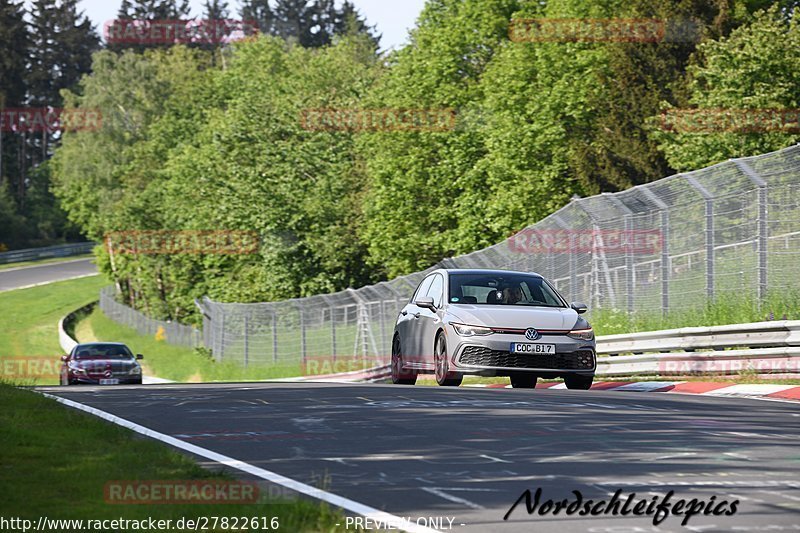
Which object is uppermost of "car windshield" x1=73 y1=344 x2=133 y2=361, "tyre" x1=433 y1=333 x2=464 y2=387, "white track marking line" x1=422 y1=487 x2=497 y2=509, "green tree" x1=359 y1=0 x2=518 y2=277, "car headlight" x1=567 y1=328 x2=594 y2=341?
"green tree" x1=359 y1=0 x2=518 y2=277

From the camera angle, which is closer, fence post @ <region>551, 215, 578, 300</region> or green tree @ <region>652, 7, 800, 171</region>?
fence post @ <region>551, 215, 578, 300</region>

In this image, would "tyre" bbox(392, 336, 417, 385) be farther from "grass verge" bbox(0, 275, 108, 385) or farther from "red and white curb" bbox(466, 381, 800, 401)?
"grass verge" bbox(0, 275, 108, 385)

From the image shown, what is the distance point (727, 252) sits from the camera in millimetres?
20906

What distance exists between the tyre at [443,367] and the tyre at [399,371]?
1909 millimetres

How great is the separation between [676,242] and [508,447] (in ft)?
39.0

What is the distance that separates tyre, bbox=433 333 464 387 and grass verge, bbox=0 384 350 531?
617cm

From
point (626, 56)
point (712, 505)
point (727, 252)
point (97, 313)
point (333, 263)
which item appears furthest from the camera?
point (97, 313)

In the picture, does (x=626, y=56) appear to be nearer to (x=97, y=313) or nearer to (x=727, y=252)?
(x=727, y=252)

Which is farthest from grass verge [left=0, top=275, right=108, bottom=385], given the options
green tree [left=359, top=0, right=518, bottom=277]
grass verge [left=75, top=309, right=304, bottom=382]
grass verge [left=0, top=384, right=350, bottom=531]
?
grass verge [left=0, top=384, right=350, bottom=531]

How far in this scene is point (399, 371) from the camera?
2130cm

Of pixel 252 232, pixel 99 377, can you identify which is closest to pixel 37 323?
pixel 252 232

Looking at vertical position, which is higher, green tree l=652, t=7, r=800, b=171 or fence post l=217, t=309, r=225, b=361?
green tree l=652, t=7, r=800, b=171

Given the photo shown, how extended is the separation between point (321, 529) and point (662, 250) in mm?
15812

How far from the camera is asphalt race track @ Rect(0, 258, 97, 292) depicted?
10356cm
